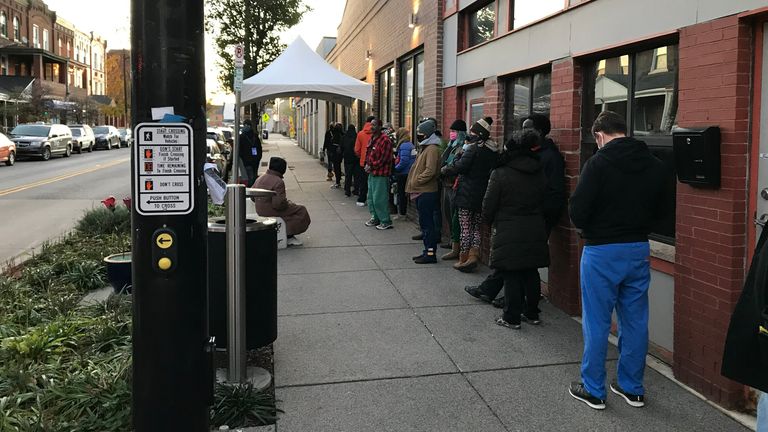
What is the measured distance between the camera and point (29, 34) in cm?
5609

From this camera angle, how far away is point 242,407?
405 cm

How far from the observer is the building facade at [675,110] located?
3.93m

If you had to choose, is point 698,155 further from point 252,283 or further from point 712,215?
point 252,283

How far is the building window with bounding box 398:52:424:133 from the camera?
1177 centimetres

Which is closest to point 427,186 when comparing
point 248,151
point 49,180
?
point 248,151

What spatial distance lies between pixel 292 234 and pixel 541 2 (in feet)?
15.2

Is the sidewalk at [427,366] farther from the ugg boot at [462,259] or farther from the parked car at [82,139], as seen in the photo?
the parked car at [82,139]

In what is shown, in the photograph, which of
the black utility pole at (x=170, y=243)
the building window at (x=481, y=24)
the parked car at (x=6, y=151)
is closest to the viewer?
the black utility pole at (x=170, y=243)

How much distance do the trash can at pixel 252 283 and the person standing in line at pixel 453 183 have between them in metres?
3.42

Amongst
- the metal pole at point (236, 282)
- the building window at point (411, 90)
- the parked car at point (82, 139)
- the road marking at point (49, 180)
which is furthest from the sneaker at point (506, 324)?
the parked car at point (82, 139)

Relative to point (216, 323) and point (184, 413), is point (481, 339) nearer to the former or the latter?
point (216, 323)

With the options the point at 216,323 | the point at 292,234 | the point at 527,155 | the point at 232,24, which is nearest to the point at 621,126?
the point at 527,155

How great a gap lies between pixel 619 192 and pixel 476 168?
329 cm

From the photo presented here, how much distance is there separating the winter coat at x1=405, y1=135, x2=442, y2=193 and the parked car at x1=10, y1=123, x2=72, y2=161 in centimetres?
2668
